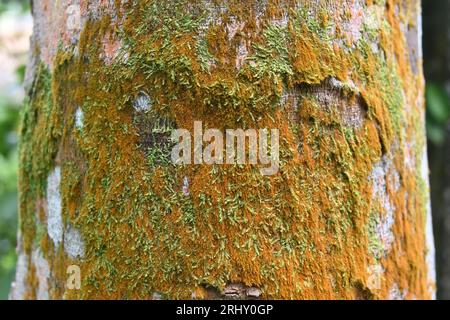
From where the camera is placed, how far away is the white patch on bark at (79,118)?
3.40 feet

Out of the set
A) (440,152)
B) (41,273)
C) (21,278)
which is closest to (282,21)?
(41,273)

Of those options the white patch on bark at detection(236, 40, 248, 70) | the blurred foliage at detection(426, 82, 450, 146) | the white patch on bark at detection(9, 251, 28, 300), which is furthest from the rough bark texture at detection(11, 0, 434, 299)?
the blurred foliage at detection(426, 82, 450, 146)

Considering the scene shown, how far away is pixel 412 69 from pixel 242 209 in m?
0.63

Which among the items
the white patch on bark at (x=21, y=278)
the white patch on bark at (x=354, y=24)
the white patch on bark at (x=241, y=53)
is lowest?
the white patch on bark at (x=21, y=278)

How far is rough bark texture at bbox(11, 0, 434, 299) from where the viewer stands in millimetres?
946

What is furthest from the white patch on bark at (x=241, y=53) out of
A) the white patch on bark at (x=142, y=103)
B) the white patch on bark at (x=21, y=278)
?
the white patch on bark at (x=21, y=278)

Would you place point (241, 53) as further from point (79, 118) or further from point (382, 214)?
→ point (382, 214)

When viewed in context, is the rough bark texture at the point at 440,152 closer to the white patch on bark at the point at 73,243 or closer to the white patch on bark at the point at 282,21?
the white patch on bark at the point at 282,21

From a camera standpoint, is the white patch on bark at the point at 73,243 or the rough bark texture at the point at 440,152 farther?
the rough bark texture at the point at 440,152

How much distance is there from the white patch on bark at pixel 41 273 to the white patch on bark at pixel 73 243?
0.12 m

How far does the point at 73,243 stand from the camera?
41.9 inches

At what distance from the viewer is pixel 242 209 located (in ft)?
3.12

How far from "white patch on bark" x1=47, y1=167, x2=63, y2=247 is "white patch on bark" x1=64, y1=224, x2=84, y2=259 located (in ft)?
0.09

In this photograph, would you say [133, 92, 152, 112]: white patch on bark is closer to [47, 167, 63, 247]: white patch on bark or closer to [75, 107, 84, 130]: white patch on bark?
[75, 107, 84, 130]: white patch on bark
